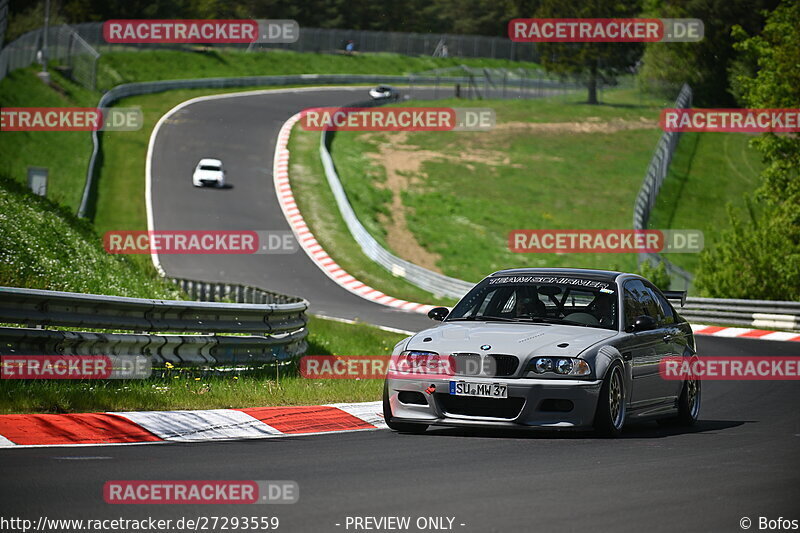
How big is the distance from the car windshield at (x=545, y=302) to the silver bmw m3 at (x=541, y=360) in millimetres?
11

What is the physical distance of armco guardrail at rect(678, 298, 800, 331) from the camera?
2935 cm

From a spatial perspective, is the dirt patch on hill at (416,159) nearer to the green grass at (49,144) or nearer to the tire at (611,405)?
the green grass at (49,144)

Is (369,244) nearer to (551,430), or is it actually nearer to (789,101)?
(789,101)

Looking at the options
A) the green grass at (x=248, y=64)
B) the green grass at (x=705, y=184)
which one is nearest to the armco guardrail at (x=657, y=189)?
the green grass at (x=705, y=184)

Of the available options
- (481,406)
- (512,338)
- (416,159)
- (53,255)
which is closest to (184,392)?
(481,406)

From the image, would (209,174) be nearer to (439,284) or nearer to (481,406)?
(439,284)

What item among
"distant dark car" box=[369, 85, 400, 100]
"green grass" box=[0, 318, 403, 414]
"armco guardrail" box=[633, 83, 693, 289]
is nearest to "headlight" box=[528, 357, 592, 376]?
"green grass" box=[0, 318, 403, 414]

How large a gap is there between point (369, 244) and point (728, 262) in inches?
488

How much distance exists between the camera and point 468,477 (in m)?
8.00

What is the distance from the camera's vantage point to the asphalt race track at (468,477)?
660cm

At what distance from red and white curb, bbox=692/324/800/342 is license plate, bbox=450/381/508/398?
18.6 m

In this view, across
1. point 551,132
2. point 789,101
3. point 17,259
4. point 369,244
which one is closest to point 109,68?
point 551,132

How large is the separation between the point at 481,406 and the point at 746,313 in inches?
850

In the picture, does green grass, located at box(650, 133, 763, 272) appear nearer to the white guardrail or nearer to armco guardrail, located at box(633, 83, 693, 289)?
armco guardrail, located at box(633, 83, 693, 289)
